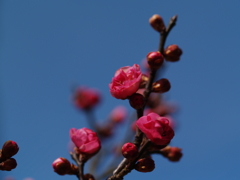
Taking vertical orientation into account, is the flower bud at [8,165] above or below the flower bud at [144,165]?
above

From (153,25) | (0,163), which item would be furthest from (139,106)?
(0,163)

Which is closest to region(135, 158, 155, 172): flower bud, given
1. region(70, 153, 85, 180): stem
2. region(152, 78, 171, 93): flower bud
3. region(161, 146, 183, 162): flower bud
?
region(70, 153, 85, 180): stem

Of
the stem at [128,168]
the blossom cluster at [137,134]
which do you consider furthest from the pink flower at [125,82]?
the stem at [128,168]

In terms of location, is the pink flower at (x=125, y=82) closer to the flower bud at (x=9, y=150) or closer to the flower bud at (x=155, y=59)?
the flower bud at (x=155, y=59)

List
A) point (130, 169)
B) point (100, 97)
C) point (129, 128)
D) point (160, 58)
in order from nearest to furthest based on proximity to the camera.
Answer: point (130, 169) → point (160, 58) → point (129, 128) → point (100, 97)

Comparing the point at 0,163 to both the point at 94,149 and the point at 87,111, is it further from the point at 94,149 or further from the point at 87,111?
the point at 87,111
